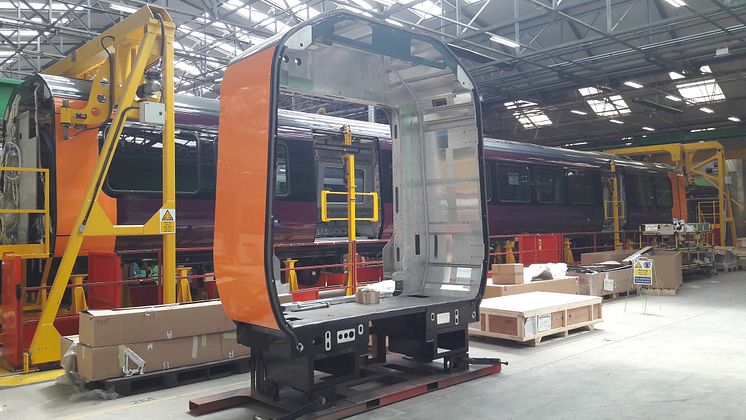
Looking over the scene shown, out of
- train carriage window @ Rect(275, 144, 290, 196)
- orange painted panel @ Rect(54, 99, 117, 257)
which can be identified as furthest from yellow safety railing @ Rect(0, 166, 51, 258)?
train carriage window @ Rect(275, 144, 290, 196)

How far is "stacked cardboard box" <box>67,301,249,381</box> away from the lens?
4.74 meters

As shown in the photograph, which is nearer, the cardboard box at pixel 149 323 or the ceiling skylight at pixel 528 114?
the cardboard box at pixel 149 323

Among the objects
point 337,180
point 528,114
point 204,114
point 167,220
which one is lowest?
point 167,220

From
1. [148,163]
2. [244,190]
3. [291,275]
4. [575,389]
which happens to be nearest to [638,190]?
[291,275]

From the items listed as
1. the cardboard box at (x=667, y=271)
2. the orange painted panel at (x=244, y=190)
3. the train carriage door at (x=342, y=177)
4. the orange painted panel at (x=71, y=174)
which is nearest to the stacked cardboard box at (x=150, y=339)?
the orange painted panel at (x=244, y=190)

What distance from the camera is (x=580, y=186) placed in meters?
15.1

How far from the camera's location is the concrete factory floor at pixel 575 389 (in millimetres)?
4266

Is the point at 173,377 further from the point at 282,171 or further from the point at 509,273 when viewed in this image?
the point at 509,273

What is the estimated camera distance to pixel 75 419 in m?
4.22

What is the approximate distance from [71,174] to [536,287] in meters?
6.31

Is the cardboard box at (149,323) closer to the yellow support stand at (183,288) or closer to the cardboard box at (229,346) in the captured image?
the cardboard box at (229,346)

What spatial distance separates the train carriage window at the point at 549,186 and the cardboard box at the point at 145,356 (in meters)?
10.1

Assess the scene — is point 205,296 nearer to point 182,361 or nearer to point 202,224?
point 202,224

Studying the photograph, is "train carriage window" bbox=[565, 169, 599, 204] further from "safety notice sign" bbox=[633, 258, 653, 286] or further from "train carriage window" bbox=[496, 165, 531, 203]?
"safety notice sign" bbox=[633, 258, 653, 286]
